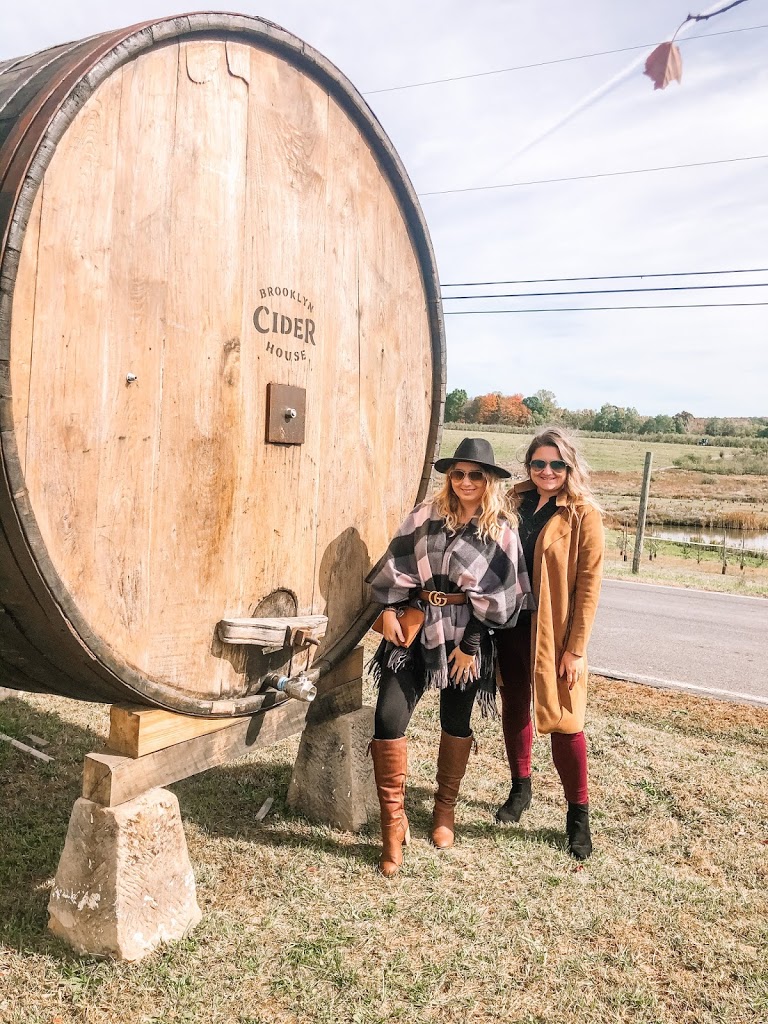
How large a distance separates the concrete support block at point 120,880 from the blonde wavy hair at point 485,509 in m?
1.39

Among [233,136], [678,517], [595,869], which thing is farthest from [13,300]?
[678,517]

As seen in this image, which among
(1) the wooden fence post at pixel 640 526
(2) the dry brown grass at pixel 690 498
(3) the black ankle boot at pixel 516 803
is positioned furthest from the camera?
(2) the dry brown grass at pixel 690 498

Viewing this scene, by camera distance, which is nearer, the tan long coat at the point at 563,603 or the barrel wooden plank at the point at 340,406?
the barrel wooden plank at the point at 340,406

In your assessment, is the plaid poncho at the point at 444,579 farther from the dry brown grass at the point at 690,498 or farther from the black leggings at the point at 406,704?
the dry brown grass at the point at 690,498

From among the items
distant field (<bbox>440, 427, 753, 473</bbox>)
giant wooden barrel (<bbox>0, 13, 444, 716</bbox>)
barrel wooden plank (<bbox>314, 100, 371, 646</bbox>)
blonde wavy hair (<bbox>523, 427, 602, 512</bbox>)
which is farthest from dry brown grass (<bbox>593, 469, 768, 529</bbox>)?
giant wooden barrel (<bbox>0, 13, 444, 716</bbox>)

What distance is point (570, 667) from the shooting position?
10.5ft

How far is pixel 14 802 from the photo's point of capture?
349 cm

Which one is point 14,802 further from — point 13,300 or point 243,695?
point 13,300

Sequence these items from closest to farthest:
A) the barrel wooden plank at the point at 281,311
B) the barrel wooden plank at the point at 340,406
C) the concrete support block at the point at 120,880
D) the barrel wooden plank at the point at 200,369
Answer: the barrel wooden plank at the point at 200,369 < the concrete support block at the point at 120,880 < the barrel wooden plank at the point at 281,311 < the barrel wooden plank at the point at 340,406

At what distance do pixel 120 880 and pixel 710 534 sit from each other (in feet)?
91.7

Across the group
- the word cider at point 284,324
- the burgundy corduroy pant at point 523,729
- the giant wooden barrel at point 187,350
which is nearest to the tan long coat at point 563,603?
the burgundy corduroy pant at point 523,729

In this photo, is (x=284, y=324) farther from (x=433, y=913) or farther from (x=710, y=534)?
(x=710, y=534)

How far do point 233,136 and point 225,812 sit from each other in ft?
8.46

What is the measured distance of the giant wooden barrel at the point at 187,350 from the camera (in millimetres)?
1921
